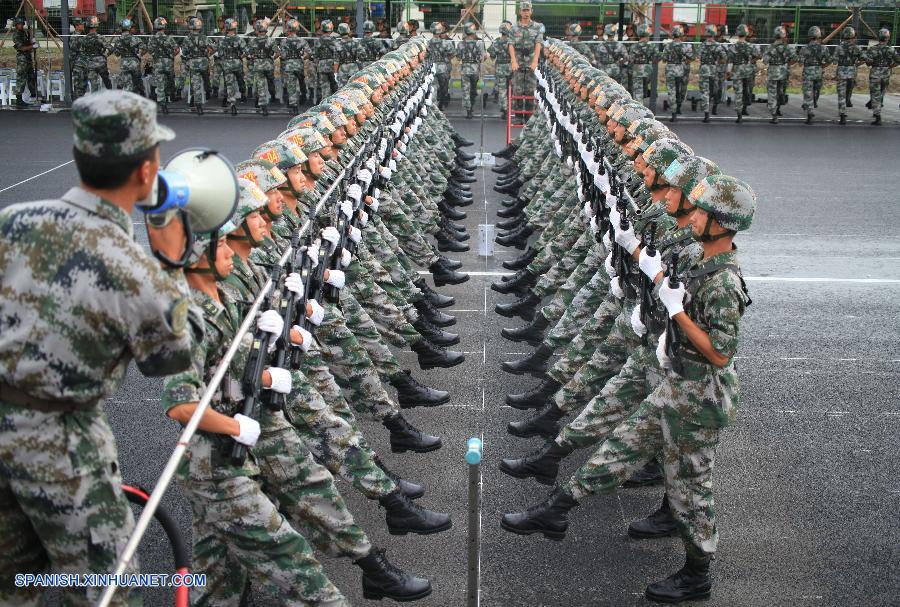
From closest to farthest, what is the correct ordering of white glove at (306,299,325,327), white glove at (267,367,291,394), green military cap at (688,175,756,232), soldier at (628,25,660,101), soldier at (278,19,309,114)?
white glove at (267,367,291,394), green military cap at (688,175,756,232), white glove at (306,299,325,327), soldier at (278,19,309,114), soldier at (628,25,660,101)

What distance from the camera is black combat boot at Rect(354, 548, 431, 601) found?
409cm

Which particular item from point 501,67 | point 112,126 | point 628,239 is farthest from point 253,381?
point 501,67

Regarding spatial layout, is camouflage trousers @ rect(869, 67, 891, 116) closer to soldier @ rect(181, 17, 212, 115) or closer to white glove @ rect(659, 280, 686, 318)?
soldier @ rect(181, 17, 212, 115)

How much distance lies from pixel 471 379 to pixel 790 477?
2099mm

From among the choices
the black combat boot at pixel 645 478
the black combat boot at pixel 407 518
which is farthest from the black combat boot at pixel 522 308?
the black combat boot at pixel 407 518

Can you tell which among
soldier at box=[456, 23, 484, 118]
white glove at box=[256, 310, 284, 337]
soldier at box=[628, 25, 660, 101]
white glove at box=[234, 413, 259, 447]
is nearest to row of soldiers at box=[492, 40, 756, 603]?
white glove at box=[256, 310, 284, 337]

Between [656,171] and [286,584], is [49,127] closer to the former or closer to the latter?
[656,171]

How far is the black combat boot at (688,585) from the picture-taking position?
424cm

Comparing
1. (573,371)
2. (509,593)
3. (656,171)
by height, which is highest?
(656,171)

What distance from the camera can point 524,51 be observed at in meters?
16.2

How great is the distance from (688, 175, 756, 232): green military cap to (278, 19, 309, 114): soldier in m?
16.3

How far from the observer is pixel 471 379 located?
21.6ft

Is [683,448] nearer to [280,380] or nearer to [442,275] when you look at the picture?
[280,380]

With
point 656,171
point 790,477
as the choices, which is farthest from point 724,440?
point 656,171
